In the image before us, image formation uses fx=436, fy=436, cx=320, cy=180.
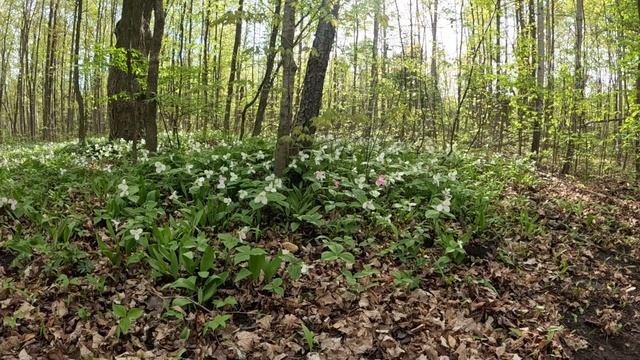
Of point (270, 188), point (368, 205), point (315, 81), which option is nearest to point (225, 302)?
point (270, 188)

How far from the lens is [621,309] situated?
162 inches

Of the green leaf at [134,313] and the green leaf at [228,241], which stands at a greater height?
the green leaf at [228,241]

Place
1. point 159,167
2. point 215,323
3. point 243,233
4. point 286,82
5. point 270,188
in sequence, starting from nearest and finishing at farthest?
1. point 215,323
2. point 243,233
3. point 270,188
4. point 286,82
5. point 159,167

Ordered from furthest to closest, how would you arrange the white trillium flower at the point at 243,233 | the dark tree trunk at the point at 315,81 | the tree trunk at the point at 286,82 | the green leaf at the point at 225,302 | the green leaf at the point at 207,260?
1. the dark tree trunk at the point at 315,81
2. the tree trunk at the point at 286,82
3. the white trillium flower at the point at 243,233
4. the green leaf at the point at 207,260
5. the green leaf at the point at 225,302

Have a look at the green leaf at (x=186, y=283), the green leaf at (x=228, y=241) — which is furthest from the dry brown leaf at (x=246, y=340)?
the green leaf at (x=228, y=241)

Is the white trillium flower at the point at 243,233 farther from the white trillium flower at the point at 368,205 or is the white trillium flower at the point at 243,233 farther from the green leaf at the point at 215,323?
the white trillium flower at the point at 368,205

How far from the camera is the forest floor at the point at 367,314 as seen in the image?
311 cm

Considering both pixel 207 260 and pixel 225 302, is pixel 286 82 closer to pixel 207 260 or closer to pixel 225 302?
pixel 207 260

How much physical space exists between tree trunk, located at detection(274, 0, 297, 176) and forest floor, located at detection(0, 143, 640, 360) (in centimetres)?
111

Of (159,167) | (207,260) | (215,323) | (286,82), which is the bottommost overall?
(215,323)

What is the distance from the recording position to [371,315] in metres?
3.53

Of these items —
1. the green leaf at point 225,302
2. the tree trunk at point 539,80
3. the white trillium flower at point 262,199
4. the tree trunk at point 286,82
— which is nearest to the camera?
the green leaf at point 225,302

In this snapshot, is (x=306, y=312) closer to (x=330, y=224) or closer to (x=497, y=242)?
(x=330, y=224)

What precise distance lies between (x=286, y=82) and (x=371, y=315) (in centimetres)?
270
